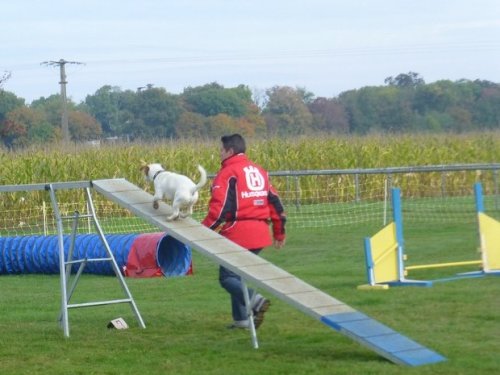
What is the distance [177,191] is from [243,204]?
70cm

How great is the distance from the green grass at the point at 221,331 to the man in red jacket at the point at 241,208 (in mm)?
515

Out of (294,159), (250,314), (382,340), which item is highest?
(294,159)

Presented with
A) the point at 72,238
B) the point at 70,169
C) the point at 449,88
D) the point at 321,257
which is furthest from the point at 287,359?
the point at 449,88

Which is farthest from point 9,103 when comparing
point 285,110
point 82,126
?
point 285,110

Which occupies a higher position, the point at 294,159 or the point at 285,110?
the point at 285,110

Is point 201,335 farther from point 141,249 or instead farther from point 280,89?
point 280,89

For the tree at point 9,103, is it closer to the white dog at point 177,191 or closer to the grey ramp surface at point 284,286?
the white dog at point 177,191

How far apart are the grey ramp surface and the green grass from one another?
21 cm

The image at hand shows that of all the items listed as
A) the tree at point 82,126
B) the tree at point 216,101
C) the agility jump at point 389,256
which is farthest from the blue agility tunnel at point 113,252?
the tree at point 82,126

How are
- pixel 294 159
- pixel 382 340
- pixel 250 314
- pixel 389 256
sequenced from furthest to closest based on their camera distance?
1. pixel 294 159
2. pixel 389 256
3. pixel 250 314
4. pixel 382 340

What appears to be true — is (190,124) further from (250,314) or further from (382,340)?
(382,340)

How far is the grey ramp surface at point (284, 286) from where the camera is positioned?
8.61m

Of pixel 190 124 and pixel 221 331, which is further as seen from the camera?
pixel 190 124

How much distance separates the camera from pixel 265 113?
62.2 metres
